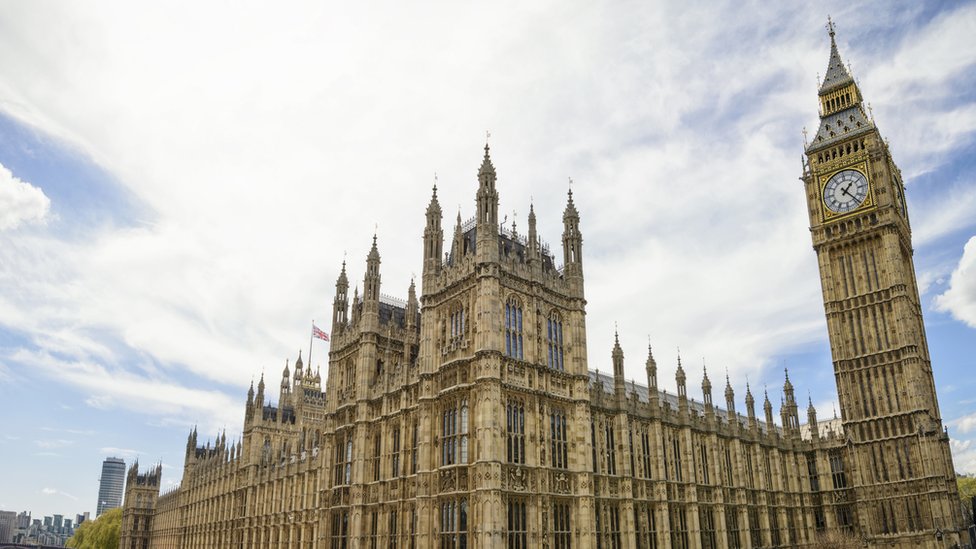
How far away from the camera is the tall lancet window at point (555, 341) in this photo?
157ft

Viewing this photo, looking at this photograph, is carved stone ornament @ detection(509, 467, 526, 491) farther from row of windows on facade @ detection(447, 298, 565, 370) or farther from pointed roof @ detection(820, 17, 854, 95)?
pointed roof @ detection(820, 17, 854, 95)

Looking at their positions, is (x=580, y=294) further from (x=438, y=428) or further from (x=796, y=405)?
(x=796, y=405)

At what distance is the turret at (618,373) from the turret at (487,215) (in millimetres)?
14311

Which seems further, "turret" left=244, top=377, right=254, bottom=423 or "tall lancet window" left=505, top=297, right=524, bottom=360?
"turret" left=244, top=377, right=254, bottom=423

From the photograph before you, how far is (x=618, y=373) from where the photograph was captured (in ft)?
174

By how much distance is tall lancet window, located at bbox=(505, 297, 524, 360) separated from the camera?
4547cm

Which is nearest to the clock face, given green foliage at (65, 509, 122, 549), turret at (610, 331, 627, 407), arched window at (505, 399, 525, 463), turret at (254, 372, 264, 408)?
turret at (610, 331, 627, 407)

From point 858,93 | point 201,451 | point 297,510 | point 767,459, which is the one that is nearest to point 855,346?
Result: point 767,459

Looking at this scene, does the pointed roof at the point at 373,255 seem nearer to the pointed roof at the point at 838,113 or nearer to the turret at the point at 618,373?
the turret at the point at 618,373

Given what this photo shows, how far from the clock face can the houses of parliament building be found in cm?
25

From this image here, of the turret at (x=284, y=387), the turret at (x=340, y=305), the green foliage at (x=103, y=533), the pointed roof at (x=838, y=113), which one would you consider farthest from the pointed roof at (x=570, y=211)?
the green foliage at (x=103, y=533)

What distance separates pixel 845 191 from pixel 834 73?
16.7m

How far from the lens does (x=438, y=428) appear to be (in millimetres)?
46812

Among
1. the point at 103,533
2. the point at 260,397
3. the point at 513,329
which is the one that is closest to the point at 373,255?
the point at 513,329
